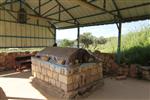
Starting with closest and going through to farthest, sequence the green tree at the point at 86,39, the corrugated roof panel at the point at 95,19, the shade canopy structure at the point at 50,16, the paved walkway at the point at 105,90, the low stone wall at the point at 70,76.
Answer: the low stone wall at the point at 70,76 → the paved walkway at the point at 105,90 → the shade canopy structure at the point at 50,16 → the corrugated roof panel at the point at 95,19 → the green tree at the point at 86,39

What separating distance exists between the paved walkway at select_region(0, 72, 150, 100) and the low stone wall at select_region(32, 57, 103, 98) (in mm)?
403

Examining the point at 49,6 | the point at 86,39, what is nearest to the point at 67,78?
the point at 49,6

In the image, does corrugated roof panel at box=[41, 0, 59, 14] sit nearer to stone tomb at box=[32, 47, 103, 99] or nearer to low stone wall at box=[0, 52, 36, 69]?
low stone wall at box=[0, 52, 36, 69]

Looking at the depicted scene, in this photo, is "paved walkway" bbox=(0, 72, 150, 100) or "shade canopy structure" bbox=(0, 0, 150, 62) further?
"shade canopy structure" bbox=(0, 0, 150, 62)

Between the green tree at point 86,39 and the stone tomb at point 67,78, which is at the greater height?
the green tree at point 86,39

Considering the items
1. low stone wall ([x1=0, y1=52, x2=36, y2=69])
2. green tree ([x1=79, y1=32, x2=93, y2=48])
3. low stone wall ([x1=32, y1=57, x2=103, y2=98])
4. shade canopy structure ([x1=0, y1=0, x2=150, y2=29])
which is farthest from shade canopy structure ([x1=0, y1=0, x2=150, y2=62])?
green tree ([x1=79, y1=32, x2=93, y2=48])

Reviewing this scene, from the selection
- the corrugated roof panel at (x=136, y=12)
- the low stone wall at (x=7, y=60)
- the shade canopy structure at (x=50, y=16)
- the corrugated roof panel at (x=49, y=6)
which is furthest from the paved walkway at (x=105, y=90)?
the corrugated roof panel at (x=49, y=6)

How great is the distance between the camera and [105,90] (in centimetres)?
604

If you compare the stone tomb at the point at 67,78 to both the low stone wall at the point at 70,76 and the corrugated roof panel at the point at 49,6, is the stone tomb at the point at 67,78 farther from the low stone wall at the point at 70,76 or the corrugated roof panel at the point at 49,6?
the corrugated roof panel at the point at 49,6

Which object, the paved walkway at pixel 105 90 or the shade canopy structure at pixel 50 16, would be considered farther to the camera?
the shade canopy structure at pixel 50 16

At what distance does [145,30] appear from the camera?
1154 cm

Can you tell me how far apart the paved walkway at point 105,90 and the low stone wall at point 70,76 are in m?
0.40

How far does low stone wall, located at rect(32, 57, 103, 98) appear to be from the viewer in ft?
16.7

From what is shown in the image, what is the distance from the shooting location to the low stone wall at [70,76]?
5.09 m
